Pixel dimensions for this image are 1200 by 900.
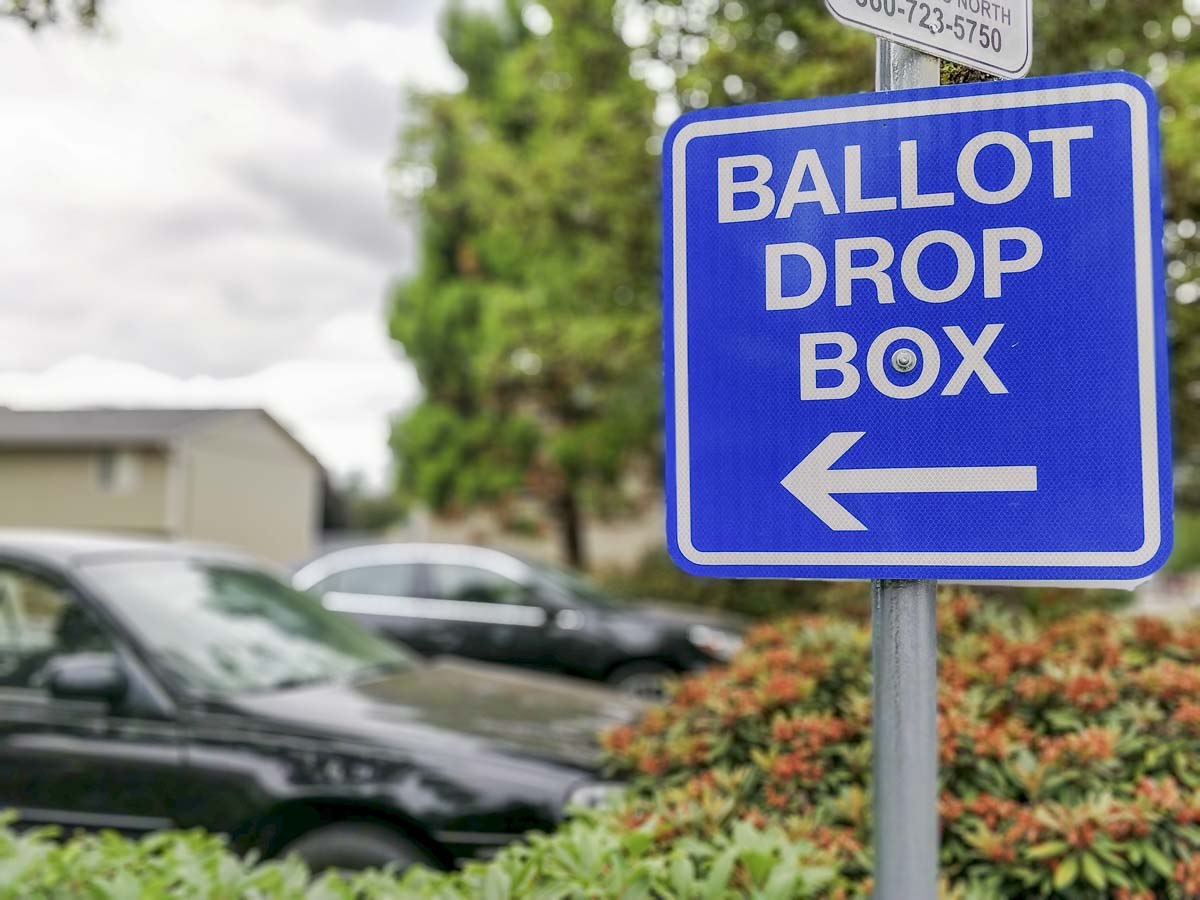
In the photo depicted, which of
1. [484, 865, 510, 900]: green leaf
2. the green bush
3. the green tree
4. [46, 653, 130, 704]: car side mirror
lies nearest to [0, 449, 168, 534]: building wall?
the green tree

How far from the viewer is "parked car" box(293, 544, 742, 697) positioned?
9.52 metres

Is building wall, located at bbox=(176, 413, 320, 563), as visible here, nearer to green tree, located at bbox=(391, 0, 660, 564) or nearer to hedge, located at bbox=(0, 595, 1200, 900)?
green tree, located at bbox=(391, 0, 660, 564)

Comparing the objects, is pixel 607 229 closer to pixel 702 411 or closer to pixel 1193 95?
pixel 1193 95

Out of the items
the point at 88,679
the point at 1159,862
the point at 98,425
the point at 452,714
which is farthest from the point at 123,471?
the point at 1159,862

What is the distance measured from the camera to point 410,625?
9.87m

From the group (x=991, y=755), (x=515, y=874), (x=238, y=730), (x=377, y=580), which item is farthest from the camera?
(x=377, y=580)

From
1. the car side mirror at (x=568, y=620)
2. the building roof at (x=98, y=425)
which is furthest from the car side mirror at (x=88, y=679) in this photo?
the building roof at (x=98, y=425)

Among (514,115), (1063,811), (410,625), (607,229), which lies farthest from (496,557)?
(514,115)

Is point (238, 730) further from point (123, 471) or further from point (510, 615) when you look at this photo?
point (123, 471)

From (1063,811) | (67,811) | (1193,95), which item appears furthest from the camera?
(1193,95)

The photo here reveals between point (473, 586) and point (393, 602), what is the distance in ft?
2.20

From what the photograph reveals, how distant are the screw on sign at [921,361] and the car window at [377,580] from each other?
8503 millimetres

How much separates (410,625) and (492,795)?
21.0ft

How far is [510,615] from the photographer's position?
9.81m
